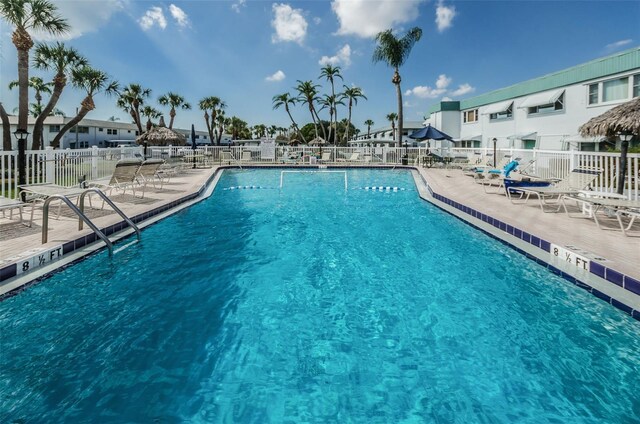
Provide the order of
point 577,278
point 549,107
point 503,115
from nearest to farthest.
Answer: point 577,278 < point 549,107 < point 503,115

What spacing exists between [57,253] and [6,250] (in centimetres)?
53

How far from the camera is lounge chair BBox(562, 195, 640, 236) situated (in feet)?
A: 18.1

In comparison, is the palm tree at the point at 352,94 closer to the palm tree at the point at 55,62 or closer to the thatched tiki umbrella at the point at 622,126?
the palm tree at the point at 55,62

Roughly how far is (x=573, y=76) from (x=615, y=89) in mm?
2685

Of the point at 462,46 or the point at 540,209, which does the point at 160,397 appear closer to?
the point at 540,209

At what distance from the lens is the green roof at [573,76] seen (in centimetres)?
1605

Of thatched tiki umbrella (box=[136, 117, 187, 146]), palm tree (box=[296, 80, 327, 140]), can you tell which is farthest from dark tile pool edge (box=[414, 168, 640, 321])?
palm tree (box=[296, 80, 327, 140])

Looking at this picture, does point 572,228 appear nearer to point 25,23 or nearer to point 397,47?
point 25,23

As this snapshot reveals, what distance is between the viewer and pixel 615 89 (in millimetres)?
16875

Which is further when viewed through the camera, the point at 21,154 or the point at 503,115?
the point at 503,115

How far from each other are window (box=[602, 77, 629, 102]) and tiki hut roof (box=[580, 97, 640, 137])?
38.5 ft

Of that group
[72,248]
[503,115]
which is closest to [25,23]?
[72,248]

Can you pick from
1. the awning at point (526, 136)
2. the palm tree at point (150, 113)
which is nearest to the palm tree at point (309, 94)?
the awning at point (526, 136)

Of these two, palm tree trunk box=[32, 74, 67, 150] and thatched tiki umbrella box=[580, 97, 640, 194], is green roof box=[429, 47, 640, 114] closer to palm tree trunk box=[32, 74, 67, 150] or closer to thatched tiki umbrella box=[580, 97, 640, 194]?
thatched tiki umbrella box=[580, 97, 640, 194]
